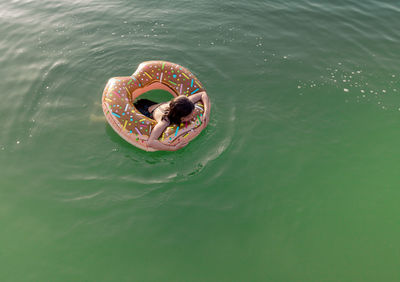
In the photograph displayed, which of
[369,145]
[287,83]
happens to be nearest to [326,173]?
[369,145]

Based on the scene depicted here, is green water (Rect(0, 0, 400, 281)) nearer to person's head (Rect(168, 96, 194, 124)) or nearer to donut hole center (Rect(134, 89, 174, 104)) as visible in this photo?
person's head (Rect(168, 96, 194, 124))

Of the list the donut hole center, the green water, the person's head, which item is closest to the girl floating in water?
the person's head

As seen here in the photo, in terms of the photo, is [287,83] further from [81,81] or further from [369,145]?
[81,81]

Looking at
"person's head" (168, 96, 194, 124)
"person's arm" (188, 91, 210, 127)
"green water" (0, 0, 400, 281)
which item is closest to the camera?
"green water" (0, 0, 400, 281)

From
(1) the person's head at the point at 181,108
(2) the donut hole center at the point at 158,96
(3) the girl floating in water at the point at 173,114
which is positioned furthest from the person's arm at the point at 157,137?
(2) the donut hole center at the point at 158,96

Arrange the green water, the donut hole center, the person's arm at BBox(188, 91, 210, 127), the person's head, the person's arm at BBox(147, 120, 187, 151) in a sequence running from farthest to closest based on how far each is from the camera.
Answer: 1. the donut hole center
2. the person's arm at BBox(188, 91, 210, 127)
3. the person's arm at BBox(147, 120, 187, 151)
4. the person's head
5. the green water

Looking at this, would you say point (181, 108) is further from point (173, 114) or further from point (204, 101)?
point (204, 101)

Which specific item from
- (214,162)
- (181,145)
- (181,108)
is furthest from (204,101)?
(214,162)
